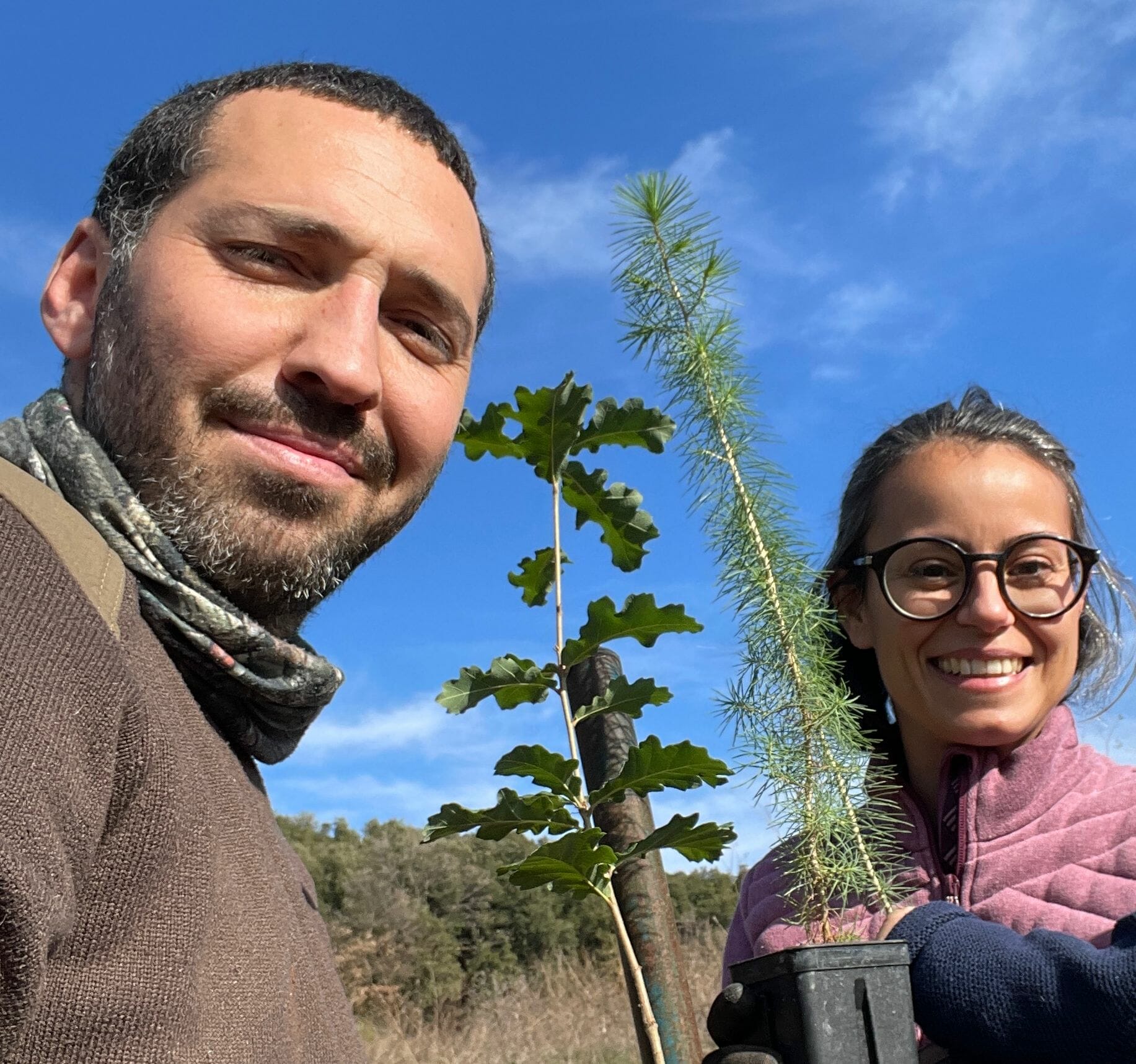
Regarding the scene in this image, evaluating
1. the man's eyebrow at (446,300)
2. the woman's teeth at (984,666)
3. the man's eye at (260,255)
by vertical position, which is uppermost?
the man's eyebrow at (446,300)

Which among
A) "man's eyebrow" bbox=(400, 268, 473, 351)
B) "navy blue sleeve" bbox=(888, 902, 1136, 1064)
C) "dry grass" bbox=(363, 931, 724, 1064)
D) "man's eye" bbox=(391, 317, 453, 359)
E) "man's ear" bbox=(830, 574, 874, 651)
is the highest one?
"man's eyebrow" bbox=(400, 268, 473, 351)

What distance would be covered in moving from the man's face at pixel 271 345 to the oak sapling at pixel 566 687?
0.29m

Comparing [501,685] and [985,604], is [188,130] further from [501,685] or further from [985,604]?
[985,604]

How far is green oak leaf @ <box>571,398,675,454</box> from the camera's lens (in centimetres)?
194

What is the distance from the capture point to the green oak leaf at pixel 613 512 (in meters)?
2.01

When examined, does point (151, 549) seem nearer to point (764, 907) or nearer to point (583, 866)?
point (583, 866)

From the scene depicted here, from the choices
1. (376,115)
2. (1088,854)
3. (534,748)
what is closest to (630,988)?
(534,748)

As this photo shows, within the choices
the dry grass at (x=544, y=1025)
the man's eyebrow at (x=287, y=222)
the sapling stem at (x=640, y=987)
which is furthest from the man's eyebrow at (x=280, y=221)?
the dry grass at (x=544, y=1025)

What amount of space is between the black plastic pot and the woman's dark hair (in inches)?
31.3

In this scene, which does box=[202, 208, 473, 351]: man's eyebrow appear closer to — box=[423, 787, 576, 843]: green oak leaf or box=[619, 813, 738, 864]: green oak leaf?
box=[423, 787, 576, 843]: green oak leaf

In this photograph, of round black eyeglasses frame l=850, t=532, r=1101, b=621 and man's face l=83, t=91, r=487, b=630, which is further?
round black eyeglasses frame l=850, t=532, r=1101, b=621

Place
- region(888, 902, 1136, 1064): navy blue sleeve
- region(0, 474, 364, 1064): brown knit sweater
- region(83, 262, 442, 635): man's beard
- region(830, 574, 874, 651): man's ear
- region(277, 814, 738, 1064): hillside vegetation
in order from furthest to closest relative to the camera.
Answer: region(277, 814, 738, 1064): hillside vegetation
region(830, 574, 874, 651): man's ear
region(83, 262, 442, 635): man's beard
region(888, 902, 1136, 1064): navy blue sleeve
region(0, 474, 364, 1064): brown knit sweater

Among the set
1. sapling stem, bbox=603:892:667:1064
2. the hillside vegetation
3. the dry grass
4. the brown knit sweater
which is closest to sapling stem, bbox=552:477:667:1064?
sapling stem, bbox=603:892:667:1064

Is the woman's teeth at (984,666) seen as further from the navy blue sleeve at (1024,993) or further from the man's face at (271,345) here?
the man's face at (271,345)
